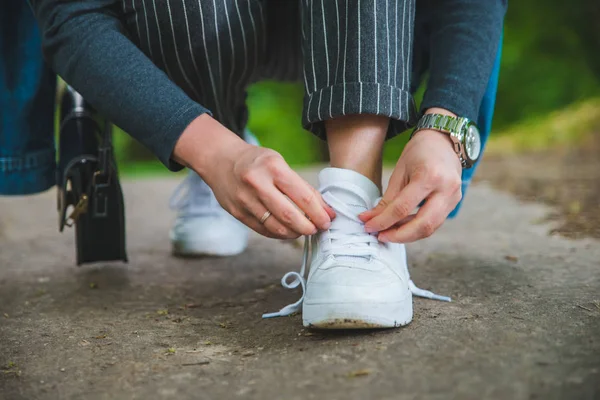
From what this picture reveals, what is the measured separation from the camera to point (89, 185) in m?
1.08

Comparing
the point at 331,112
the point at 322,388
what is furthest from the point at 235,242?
the point at 322,388

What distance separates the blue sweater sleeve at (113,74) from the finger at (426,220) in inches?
11.9

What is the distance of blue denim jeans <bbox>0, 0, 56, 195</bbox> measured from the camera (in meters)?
1.08

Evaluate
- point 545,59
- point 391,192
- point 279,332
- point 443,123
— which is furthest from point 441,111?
point 545,59

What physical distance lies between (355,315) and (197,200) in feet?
2.19

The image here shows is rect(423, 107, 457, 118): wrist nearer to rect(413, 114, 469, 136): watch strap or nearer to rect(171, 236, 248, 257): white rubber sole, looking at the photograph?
rect(413, 114, 469, 136): watch strap

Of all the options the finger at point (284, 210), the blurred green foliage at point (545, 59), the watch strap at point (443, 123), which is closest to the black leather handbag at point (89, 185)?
the finger at point (284, 210)

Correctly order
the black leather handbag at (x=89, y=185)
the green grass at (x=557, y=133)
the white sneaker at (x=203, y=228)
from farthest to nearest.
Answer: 1. the green grass at (x=557, y=133)
2. the white sneaker at (x=203, y=228)
3. the black leather handbag at (x=89, y=185)

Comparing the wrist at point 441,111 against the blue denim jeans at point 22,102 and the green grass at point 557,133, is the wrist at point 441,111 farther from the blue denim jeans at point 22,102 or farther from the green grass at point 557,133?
the green grass at point 557,133

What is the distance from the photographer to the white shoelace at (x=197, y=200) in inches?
51.6

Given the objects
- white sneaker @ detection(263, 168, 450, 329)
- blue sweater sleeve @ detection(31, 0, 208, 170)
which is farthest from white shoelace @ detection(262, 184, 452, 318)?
blue sweater sleeve @ detection(31, 0, 208, 170)

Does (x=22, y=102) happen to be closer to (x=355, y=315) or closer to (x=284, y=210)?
(x=284, y=210)

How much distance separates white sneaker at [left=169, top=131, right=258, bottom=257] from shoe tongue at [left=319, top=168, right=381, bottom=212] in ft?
1.64

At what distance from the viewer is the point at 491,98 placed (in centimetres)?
106
